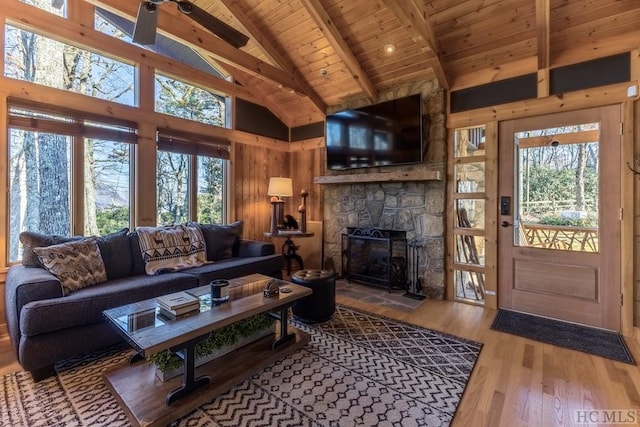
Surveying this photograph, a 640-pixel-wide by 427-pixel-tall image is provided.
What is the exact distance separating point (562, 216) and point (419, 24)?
7.81 ft

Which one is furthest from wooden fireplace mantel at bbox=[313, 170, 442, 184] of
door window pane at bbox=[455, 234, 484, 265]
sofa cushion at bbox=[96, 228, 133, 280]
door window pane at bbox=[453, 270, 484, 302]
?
sofa cushion at bbox=[96, 228, 133, 280]

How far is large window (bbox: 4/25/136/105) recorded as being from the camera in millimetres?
2693

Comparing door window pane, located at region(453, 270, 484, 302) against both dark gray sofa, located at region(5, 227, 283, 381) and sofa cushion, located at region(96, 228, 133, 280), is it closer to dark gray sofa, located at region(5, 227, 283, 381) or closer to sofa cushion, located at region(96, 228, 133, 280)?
dark gray sofa, located at region(5, 227, 283, 381)

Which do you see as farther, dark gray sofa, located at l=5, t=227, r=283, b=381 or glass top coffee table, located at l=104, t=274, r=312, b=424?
dark gray sofa, located at l=5, t=227, r=283, b=381

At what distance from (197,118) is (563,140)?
4297mm

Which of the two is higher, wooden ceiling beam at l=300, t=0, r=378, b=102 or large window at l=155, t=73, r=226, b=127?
wooden ceiling beam at l=300, t=0, r=378, b=102

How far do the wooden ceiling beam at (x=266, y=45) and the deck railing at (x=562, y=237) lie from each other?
337 centimetres

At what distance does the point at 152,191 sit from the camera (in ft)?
11.7

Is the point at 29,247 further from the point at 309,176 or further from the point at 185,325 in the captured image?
the point at 309,176

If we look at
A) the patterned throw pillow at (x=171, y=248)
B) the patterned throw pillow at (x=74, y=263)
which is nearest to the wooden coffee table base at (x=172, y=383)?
the patterned throw pillow at (x=74, y=263)

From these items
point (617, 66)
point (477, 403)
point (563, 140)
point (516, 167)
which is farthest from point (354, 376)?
point (617, 66)

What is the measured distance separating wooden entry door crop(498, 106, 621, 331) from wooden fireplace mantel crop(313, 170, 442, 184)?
75cm

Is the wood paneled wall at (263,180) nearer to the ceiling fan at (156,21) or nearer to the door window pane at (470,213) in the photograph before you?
the door window pane at (470,213)

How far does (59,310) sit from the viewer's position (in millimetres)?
1990
